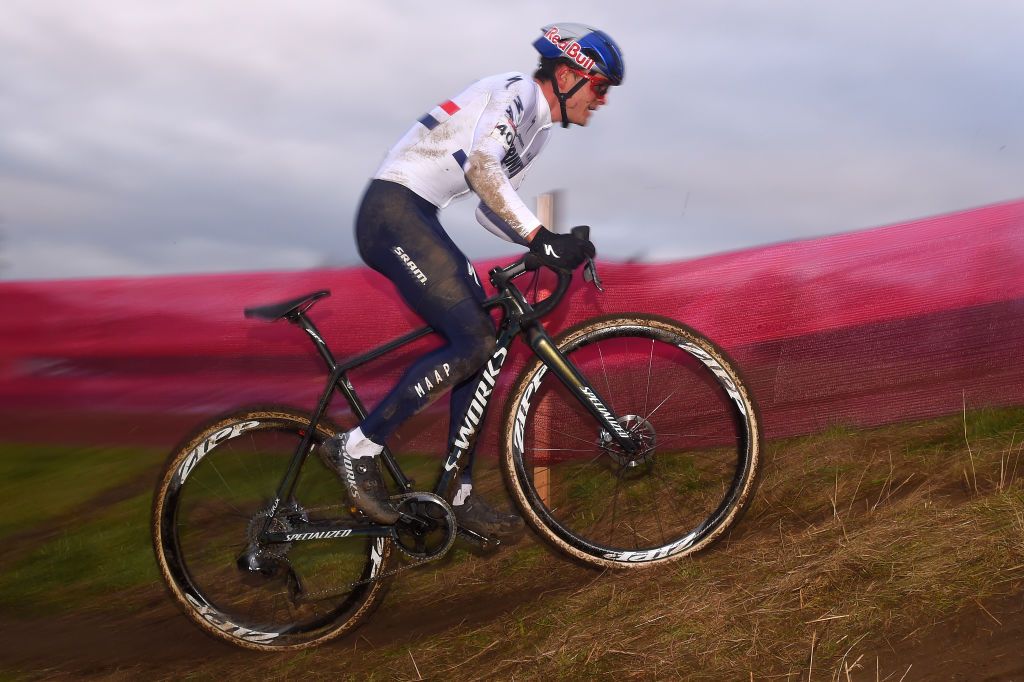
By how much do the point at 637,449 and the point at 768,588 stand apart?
2.75ft

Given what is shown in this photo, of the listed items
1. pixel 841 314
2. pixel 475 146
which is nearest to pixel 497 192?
pixel 475 146

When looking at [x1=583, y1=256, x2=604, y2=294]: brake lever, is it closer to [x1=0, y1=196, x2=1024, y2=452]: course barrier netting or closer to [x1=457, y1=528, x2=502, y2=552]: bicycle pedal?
[x1=457, y1=528, x2=502, y2=552]: bicycle pedal

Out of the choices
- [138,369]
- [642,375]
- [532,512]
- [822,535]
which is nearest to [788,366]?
[642,375]

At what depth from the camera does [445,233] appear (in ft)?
12.8

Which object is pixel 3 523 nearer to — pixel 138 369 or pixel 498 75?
pixel 138 369

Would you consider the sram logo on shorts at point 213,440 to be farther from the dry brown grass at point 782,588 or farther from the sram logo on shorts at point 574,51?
the sram logo on shorts at point 574,51

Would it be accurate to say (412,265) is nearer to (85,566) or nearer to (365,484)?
(365,484)

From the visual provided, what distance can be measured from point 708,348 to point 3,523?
513 cm

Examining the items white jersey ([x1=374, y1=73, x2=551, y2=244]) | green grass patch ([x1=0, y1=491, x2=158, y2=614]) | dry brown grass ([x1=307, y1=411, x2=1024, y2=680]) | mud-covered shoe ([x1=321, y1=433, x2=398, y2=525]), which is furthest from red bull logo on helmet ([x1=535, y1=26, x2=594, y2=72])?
green grass patch ([x1=0, y1=491, x2=158, y2=614])

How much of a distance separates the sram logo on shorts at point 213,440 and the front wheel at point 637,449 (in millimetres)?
1271

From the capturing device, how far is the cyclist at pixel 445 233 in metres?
3.73

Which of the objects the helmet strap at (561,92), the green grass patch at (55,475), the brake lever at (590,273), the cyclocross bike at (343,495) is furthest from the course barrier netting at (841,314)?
the green grass patch at (55,475)

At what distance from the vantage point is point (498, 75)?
13.1 ft

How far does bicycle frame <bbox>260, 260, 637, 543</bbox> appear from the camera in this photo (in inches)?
154
